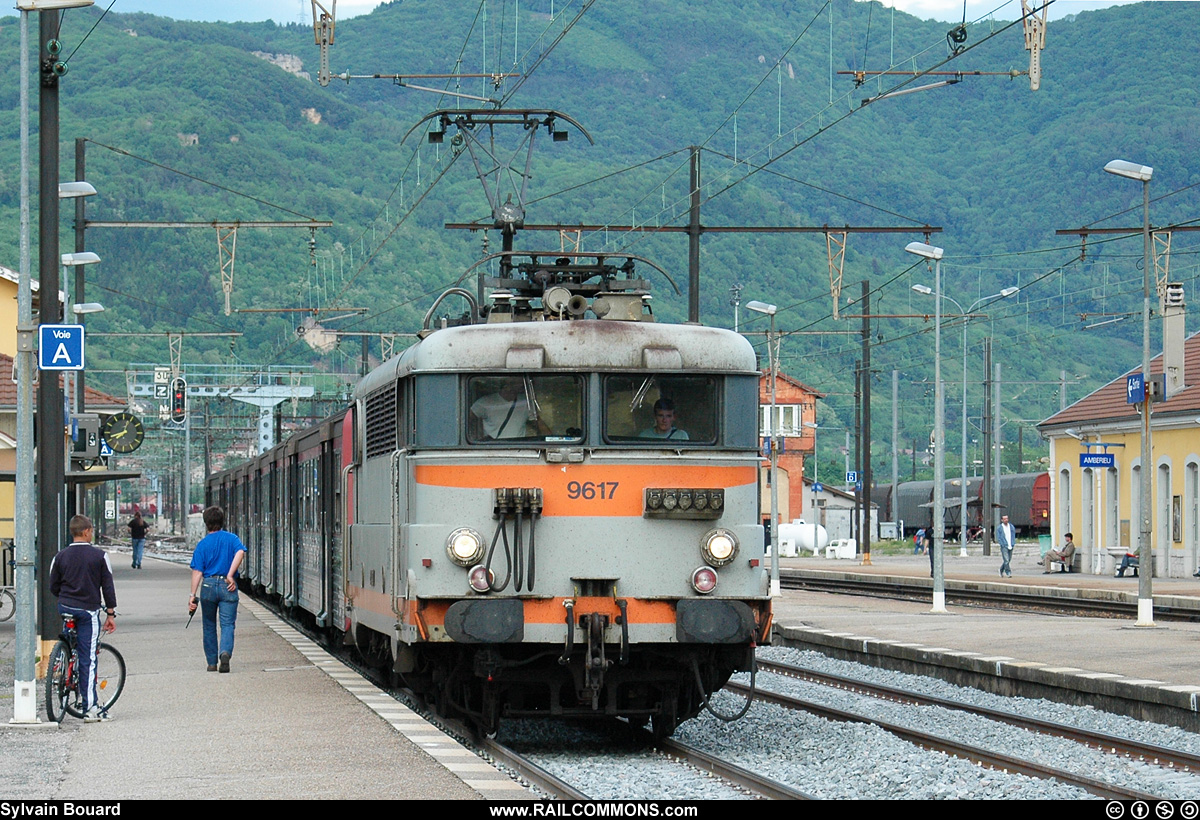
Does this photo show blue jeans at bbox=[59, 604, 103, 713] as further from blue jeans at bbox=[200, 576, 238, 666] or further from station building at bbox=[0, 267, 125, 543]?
station building at bbox=[0, 267, 125, 543]

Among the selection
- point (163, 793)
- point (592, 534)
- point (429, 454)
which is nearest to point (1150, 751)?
point (592, 534)

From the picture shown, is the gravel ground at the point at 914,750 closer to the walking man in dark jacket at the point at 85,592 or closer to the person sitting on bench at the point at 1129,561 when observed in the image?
the walking man in dark jacket at the point at 85,592

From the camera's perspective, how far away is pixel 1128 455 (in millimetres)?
41438

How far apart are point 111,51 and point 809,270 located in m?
79.7

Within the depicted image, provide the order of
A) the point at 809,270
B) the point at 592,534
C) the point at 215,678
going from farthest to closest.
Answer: the point at 809,270 → the point at 215,678 → the point at 592,534

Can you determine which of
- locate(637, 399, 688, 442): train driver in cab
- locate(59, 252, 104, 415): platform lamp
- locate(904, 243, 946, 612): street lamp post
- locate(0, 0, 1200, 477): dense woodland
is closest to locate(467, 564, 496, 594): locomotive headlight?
locate(637, 399, 688, 442): train driver in cab

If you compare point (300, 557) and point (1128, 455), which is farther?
point (1128, 455)

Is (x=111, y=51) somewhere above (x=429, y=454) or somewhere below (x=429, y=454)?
above

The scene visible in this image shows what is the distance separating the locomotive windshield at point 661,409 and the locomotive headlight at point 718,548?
680 mm

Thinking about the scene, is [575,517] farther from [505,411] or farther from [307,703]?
[307,703]

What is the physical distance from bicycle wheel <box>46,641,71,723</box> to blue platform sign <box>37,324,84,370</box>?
2.42 meters

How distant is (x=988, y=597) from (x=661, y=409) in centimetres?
2373

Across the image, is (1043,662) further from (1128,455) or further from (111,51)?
(111,51)

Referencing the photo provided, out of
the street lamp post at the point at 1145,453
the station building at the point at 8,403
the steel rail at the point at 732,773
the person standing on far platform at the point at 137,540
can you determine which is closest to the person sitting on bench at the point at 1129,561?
the street lamp post at the point at 1145,453
